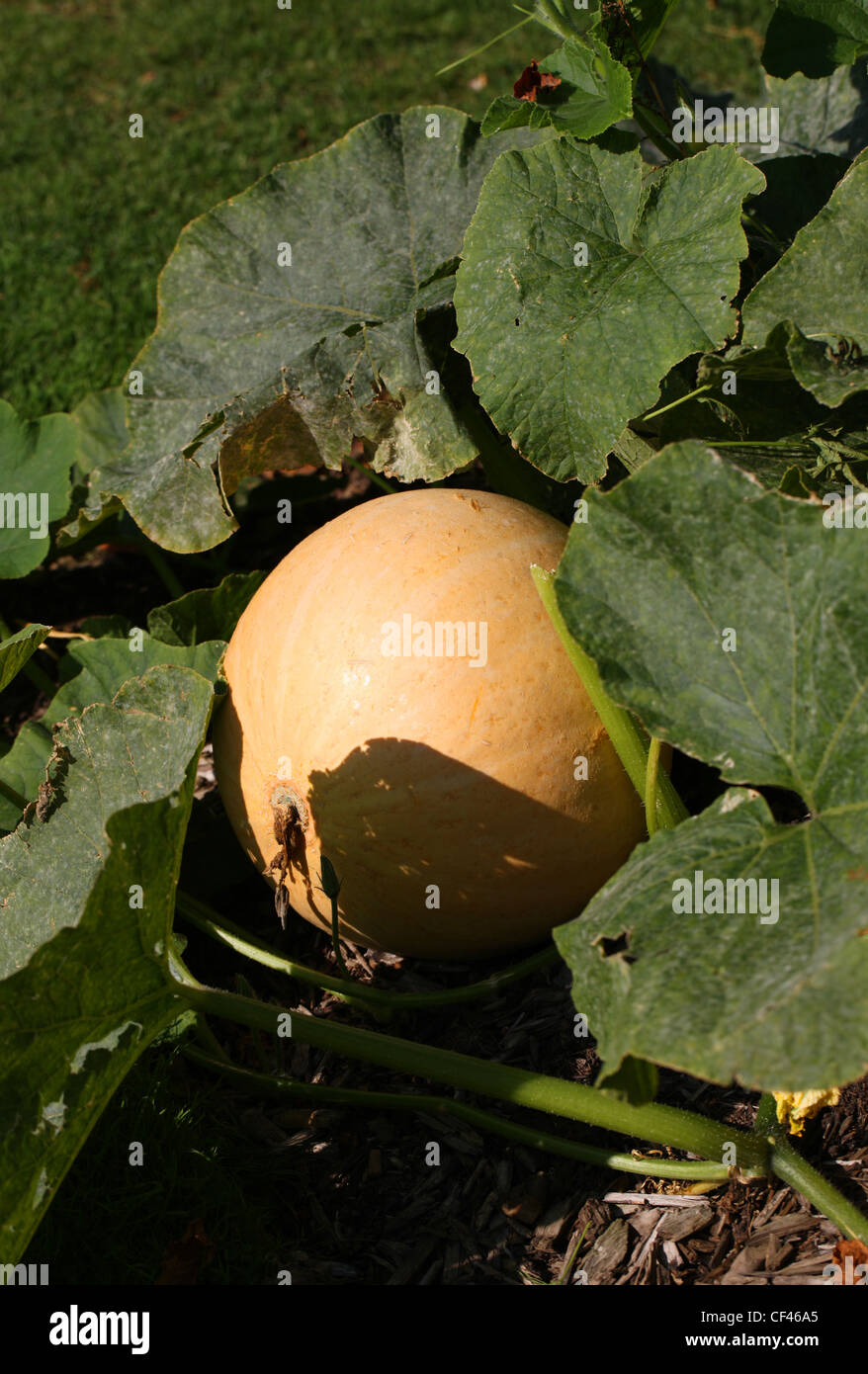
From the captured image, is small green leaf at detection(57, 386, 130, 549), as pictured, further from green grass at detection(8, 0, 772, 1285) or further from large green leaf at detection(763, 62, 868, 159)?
large green leaf at detection(763, 62, 868, 159)

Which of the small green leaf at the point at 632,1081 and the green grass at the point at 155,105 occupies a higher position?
the green grass at the point at 155,105

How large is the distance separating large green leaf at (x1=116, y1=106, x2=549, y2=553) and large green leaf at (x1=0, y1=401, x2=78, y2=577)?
151 millimetres

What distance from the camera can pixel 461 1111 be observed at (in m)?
1.87

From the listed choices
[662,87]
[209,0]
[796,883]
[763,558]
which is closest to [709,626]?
[763,558]

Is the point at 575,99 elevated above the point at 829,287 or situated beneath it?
elevated above

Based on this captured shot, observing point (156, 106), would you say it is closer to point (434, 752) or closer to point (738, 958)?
point (434, 752)

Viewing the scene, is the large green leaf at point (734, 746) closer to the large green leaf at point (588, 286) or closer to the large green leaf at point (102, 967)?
the large green leaf at point (588, 286)

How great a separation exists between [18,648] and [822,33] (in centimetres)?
173

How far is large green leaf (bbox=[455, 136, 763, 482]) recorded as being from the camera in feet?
6.02

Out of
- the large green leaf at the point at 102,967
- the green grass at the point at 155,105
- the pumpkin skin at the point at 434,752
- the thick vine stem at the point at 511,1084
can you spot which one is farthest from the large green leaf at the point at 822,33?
the green grass at the point at 155,105

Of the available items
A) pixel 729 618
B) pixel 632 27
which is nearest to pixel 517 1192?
pixel 729 618

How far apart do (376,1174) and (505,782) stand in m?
0.66

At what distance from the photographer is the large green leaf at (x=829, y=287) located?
1733 millimetres

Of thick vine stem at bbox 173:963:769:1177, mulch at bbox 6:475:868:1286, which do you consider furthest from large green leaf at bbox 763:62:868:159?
thick vine stem at bbox 173:963:769:1177
